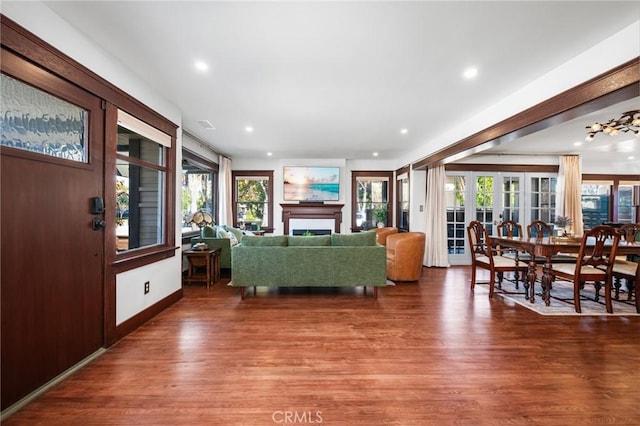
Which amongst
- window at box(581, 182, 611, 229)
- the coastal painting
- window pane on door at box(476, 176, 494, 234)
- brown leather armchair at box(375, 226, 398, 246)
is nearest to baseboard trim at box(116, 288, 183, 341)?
the coastal painting

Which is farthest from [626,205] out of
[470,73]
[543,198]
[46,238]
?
[46,238]

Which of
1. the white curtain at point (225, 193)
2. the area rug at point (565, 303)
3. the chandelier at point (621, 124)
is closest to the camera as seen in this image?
the area rug at point (565, 303)

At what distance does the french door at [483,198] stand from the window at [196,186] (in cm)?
534

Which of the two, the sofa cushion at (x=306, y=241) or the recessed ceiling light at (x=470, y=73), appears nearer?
the recessed ceiling light at (x=470, y=73)

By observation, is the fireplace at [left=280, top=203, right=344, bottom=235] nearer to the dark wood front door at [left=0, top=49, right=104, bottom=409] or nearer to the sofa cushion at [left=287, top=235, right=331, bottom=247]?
the sofa cushion at [left=287, top=235, right=331, bottom=247]

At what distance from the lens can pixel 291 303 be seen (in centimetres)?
356

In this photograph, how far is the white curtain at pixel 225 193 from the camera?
6.34 meters

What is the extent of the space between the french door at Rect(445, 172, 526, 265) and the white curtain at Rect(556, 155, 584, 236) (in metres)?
0.78

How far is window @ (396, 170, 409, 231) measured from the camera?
21.9 feet

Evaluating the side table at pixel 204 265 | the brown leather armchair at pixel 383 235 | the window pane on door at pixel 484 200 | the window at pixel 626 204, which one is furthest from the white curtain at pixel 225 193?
the window at pixel 626 204

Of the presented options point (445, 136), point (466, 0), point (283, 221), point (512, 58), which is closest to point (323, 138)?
point (445, 136)

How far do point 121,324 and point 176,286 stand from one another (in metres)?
1.06

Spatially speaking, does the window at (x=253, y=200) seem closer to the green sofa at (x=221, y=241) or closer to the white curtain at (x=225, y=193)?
the white curtain at (x=225, y=193)

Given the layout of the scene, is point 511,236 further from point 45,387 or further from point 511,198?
point 45,387
